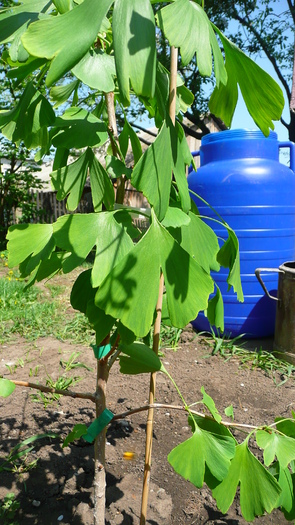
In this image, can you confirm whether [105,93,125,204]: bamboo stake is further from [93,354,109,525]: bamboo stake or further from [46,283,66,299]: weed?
[46,283,66,299]: weed

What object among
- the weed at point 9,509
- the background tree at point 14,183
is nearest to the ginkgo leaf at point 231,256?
the weed at point 9,509

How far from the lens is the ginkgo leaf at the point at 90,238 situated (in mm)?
655

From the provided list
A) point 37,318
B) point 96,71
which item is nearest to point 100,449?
point 96,71

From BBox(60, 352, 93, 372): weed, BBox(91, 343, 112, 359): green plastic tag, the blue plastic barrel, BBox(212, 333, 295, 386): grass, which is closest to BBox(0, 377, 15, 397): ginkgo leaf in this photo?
BBox(91, 343, 112, 359): green plastic tag

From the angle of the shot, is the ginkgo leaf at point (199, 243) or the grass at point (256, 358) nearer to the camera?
the ginkgo leaf at point (199, 243)

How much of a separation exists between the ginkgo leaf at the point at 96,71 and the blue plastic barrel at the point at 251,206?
2.24m

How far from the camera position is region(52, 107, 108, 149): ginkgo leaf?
754 millimetres

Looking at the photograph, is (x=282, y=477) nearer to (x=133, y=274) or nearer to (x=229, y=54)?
(x=133, y=274)

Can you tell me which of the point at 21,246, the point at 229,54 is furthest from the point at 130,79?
the point at 21,246

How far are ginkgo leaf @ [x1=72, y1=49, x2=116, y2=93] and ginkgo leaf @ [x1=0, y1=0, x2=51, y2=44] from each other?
0.11m

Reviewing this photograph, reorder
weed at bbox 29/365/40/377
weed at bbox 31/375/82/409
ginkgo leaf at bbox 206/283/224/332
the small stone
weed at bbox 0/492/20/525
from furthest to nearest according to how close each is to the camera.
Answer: weed at bbox 29/365/40/377 → weed at bbox 31/375/82/409 → the small stone → weed at bbox 0/492/20/525 → ginkgo leaf at bbox 206/283/224/332

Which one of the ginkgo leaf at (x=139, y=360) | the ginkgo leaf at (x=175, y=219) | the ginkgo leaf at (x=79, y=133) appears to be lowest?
the ginkgo leaf at (x=139, y=360)

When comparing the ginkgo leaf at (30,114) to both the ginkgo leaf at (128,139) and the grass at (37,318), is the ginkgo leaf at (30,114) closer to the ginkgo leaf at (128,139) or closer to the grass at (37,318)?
the ginkgo leaf at (128,139)

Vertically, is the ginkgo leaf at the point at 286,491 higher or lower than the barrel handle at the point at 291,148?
lower
